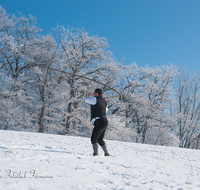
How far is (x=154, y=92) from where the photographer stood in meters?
24.8

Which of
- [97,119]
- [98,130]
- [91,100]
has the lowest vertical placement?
[98,130]

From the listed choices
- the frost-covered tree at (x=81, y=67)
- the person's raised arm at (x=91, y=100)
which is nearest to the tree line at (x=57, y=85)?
the frost-covered tree at (x=81, y=67)

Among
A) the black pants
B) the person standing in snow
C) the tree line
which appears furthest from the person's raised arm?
the tree line

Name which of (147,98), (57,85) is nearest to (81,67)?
(57,85)

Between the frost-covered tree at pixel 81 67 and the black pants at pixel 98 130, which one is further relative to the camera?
the frost-covered tree at pixel 81 67

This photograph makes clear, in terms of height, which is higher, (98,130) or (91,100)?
(91,100)

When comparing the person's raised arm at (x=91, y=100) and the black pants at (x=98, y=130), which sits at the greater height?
the person's raised arm at (x=91, y=100)

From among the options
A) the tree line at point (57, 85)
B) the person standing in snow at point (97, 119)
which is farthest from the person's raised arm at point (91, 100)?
the tree line at point (57, 85)

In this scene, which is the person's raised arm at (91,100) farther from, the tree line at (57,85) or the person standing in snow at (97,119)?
the tree line at (57,85)

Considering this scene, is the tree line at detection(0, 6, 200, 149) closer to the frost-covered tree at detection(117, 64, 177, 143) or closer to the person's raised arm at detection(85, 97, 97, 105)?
the frost-covered tree at detection(117, 64, 177, 143)

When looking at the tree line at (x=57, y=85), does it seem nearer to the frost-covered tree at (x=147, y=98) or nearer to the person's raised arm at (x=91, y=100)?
the frost-covered tree at (x=147, y=98)

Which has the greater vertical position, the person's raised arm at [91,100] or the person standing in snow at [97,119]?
the person's raised arm at [91,100]

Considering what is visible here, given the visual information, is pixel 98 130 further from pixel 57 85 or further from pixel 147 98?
pixel 147 98

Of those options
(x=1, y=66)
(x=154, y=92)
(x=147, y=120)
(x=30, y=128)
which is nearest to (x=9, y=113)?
(x=30, y=128)
